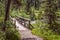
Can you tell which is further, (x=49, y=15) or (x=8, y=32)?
(x=49, y=15)

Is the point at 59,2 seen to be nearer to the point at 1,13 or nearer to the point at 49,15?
the point at 49,15

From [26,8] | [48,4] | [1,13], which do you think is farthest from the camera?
[26,8]

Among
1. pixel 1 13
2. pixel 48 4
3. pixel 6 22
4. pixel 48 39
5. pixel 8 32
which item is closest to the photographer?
pixel 8 32

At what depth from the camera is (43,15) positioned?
18750 millimetres

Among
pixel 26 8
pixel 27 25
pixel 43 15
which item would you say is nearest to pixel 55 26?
pixel 43 15

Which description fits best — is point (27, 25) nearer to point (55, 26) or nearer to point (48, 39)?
point (55, 26)

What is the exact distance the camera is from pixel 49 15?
18.0 meters

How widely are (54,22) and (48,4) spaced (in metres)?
2.06

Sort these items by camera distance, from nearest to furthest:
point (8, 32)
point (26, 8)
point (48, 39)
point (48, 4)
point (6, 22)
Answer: point (8, 32) < point (48, 39) < point (6, 22) < point (48, 4) < point (26, 8)

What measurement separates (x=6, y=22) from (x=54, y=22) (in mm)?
5413

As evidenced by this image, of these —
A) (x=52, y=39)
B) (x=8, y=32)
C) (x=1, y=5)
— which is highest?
(x=1, y=5)

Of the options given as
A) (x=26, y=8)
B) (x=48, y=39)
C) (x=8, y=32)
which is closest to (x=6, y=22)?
(x=8, y=32)

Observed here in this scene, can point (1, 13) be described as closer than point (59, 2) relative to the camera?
No

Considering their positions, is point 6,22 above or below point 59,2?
below
